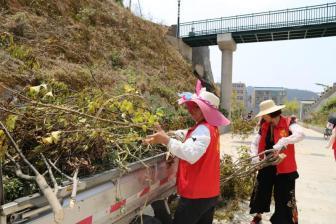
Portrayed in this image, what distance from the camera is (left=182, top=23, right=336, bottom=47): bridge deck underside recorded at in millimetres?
21719

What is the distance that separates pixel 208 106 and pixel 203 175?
0.63 m

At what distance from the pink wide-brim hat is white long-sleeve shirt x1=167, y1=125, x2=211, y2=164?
5.7 inches

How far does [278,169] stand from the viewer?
4.89 m

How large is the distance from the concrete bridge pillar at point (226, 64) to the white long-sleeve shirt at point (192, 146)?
2178 centimetres

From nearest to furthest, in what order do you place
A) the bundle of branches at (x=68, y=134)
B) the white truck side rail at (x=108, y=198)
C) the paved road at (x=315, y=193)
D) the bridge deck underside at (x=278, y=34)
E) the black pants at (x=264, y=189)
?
the white truck side rail at (x=108, y=198)
the bundle of branches at (x=68, y=134)
the black pants at (x=264, y=189)
the paved road at (x=315, y=193)
the bridge deck underside at (x=278, y=34)

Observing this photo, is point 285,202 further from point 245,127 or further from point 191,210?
point 245,127

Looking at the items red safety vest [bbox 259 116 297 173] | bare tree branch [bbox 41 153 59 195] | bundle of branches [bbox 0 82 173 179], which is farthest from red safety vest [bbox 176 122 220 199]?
red safety vest [bbox 259 116 297 173]

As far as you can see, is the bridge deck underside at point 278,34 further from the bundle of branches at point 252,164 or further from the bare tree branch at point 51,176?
the bare tree branch at point 51,176

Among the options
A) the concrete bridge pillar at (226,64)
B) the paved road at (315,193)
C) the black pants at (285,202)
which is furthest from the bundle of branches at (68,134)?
the concrete bridge pillar at (226,64)

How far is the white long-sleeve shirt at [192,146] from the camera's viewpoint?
3.02 metres

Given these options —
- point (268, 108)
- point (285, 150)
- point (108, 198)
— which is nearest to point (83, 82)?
point (268, 108)

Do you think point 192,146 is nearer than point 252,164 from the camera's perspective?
Yes

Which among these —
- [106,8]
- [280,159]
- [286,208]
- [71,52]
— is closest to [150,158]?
[280,159]

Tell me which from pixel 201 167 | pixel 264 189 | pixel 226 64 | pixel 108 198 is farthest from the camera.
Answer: pixel 226 64
